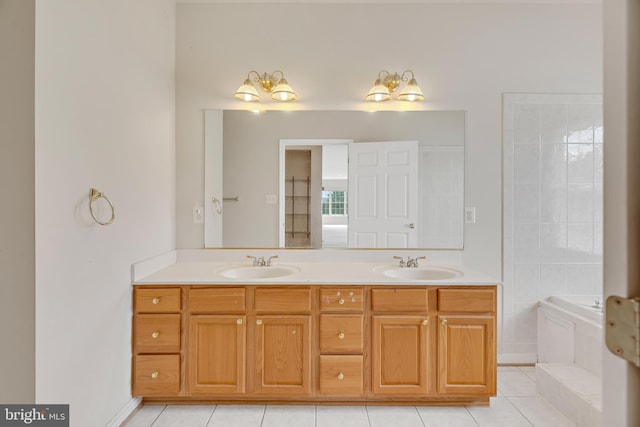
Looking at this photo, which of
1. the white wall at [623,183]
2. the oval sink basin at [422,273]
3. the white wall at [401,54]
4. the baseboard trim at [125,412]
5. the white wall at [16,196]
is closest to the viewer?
the white wall at [623,183]

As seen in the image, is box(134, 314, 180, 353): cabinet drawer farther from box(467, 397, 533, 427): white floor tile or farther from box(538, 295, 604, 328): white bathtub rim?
box(538, 295, 604, 328): white bathtub rim

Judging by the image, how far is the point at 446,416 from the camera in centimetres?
194

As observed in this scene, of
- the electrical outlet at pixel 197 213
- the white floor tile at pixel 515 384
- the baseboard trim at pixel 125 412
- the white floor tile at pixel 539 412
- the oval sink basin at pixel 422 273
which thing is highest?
the electrical outlet at pixel 197 213

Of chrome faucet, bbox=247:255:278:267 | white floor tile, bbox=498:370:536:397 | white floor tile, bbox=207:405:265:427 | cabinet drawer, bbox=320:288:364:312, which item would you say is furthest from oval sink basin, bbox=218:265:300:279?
white floor tile, bbox=498:370:536:397

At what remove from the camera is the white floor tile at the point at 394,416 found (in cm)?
187

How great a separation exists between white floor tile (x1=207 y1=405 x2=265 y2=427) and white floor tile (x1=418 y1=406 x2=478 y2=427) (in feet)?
3.17

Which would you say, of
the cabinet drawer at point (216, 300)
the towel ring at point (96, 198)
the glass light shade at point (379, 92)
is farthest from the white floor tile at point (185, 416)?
the glass light shade at point (379, 92)

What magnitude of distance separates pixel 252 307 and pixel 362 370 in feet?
2.47

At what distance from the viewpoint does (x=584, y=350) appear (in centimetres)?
221

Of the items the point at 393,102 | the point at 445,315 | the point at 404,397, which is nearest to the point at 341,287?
the point at 445,315

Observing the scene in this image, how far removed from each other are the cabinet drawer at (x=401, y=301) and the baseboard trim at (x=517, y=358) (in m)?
1.13

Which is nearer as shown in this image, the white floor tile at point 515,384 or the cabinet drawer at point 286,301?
the cabinet drawer at point 286,301

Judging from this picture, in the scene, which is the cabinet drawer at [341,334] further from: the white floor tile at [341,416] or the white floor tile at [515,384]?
the white floor tile at [515,384]

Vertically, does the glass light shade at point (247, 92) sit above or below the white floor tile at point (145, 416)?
above
